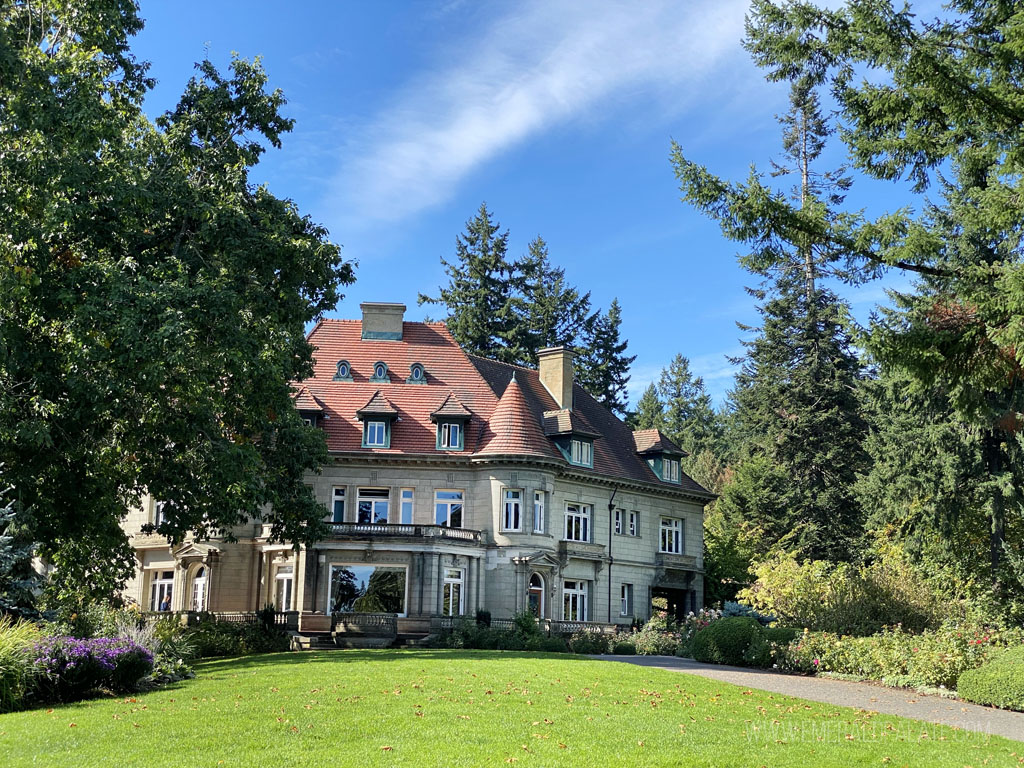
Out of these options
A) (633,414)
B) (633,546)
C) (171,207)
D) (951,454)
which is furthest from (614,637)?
(633,414)

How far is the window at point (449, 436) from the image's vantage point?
41.1 meters

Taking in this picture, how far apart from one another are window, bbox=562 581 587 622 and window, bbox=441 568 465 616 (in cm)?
517

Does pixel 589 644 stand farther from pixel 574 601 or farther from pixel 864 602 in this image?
pixel 864 602

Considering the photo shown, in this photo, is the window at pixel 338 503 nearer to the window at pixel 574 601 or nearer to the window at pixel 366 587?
the window at pixel 366 587

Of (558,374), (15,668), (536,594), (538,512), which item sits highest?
(558,374)

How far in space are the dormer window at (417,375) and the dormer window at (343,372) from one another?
2.63 meters

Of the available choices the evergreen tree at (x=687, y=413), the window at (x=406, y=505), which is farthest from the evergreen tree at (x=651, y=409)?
the window at (x=406, y=505)

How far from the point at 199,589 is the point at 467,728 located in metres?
31.1

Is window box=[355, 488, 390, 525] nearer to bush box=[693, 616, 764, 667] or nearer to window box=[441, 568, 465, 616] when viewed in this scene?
window box=[441, 568, 465, 616]

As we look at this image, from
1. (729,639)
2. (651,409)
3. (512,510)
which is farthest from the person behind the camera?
(651,409)

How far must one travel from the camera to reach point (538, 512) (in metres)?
40.7

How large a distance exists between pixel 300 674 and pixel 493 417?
21963 mm

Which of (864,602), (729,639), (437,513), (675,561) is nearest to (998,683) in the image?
(729,639)

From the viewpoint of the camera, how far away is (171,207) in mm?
24797
